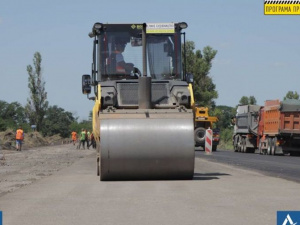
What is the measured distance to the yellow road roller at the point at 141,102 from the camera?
16672mm

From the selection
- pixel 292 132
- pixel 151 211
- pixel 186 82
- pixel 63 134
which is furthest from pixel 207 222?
pixel 63 134

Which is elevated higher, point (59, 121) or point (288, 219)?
point (59, 121)

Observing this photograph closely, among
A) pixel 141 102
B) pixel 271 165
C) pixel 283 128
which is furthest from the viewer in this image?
pixel 283 128

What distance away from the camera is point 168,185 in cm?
1541

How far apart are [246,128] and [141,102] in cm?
3726

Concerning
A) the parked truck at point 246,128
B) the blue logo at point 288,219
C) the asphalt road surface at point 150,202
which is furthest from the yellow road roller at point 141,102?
the parked truck at point 246,128

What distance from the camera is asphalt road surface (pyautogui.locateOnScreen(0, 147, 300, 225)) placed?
9.84 meters

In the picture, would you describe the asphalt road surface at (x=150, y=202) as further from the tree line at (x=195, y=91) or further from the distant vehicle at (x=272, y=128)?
the tree line at (x=195, y=91)

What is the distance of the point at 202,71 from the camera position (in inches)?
3440

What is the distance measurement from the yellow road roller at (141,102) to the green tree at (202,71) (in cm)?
6660

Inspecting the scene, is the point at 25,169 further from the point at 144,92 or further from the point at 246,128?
the point at 246,128

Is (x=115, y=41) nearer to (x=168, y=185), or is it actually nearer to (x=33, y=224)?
(x=168, y=185)

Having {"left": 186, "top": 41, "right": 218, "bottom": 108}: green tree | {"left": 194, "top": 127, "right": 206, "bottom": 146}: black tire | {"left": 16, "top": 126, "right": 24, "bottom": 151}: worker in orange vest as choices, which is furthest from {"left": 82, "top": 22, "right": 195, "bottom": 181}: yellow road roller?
{"left": 186, "top": 41, "right": 218, "bottom": 108}: green tree

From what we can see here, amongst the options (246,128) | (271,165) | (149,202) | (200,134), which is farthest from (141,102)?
(246,128)
